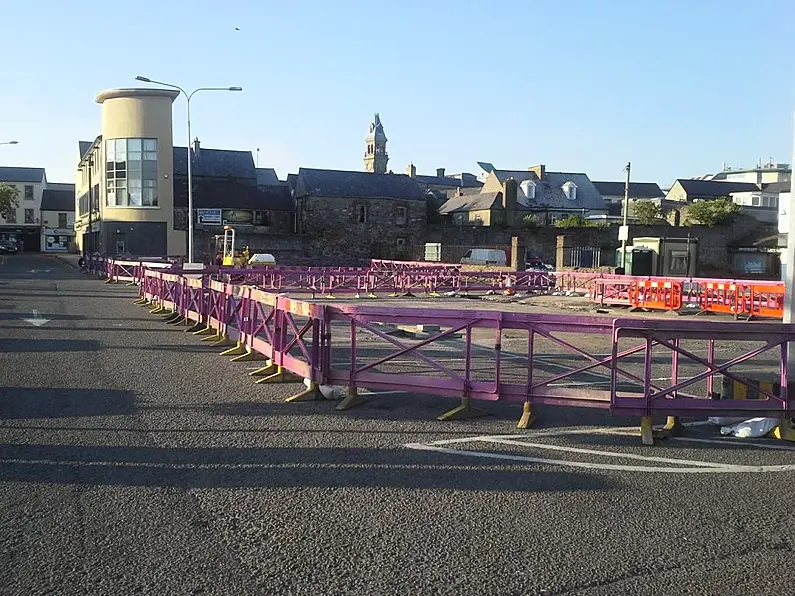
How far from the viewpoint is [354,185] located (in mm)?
66938

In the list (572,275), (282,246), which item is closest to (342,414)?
(572,275)

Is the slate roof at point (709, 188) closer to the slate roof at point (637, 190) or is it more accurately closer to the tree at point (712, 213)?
the slate roof at point (637, 190)

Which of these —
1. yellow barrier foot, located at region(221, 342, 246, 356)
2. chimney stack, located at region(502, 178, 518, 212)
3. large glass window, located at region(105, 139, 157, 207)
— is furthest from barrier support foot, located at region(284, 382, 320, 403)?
chimney stack, located at region(502, 178, 518, 212)

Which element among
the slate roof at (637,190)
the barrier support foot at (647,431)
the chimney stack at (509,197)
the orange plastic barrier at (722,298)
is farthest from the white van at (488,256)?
the slate roof at (637,190)

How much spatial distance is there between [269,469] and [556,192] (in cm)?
7778

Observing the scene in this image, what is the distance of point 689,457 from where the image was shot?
7031mm

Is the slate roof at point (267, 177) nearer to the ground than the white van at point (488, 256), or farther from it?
farther from it

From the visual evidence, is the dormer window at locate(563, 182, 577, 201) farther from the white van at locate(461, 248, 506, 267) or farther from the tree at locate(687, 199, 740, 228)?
the white van at locate(461, 248, 506, 267)

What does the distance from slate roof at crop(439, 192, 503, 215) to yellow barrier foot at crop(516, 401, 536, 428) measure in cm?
6601

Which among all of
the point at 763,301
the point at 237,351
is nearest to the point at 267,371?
the point at 237,351

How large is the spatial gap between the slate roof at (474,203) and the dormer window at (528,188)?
4.55 meters

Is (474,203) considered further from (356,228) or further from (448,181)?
(448,181)

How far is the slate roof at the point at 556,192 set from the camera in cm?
7931

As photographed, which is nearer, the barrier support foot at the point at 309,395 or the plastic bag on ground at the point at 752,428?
the plastic bag on ground at the point at 752,428
